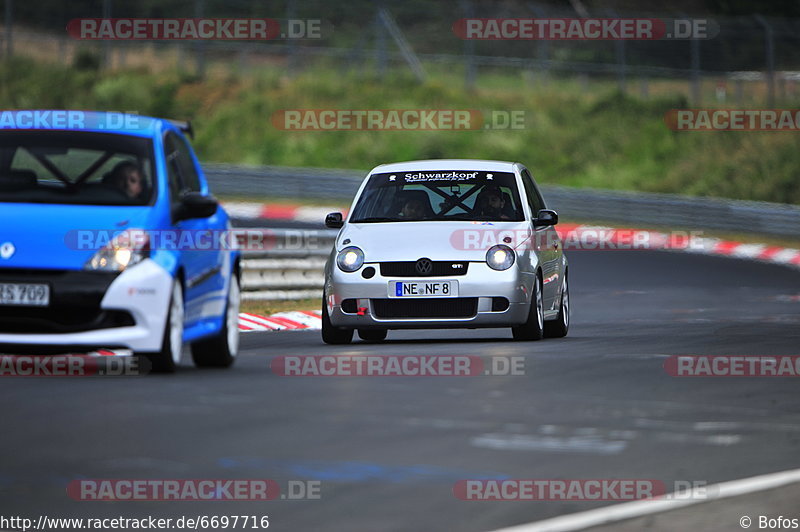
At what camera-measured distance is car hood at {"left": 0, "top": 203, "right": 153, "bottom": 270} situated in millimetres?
9891

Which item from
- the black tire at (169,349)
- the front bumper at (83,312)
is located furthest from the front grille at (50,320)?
the black tire at (169,349)

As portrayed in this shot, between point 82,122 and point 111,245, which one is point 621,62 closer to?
point 82,122

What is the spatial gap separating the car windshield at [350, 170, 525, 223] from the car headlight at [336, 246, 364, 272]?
0.63m

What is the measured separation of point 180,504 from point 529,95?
145 ft

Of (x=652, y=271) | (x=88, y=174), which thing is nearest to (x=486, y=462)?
(x=88, y=174)

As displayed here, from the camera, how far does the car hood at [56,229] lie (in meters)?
9.89

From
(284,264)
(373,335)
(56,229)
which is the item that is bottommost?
(373,335)

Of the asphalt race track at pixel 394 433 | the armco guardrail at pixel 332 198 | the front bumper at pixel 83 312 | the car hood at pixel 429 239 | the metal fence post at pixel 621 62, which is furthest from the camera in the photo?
the metal fence post at pixel 621 62

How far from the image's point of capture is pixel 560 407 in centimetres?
943

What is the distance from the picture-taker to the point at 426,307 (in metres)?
13.4

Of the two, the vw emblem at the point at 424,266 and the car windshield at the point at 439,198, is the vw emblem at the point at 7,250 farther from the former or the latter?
the car windshield at the point at 439,198

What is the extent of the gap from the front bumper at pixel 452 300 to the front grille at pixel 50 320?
12.6ft

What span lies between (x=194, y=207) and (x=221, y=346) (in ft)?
3.87

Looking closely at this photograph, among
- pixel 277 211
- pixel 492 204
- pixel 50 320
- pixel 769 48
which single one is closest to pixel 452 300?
pixel 492 204
